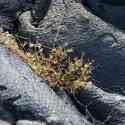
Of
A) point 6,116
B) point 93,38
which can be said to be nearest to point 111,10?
point 93,38

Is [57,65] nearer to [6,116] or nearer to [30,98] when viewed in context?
[30,98]

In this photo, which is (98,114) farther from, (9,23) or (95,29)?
(9,23)

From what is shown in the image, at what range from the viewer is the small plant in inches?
154

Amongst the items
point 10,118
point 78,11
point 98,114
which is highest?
point 78,11

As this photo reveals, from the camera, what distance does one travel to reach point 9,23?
4.35 m

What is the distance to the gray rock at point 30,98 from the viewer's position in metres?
3.49

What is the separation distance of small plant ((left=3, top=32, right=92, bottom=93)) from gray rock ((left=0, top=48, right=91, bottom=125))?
0.21 metres

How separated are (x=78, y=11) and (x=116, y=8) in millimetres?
303

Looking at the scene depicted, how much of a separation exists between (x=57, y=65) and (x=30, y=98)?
1.87ft

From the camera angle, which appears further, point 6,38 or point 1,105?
point 6,38

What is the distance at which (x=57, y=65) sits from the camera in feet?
13.2

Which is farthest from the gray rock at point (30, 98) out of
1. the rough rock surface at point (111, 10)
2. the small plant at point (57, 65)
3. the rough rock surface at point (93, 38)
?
the rough rock surface at point (111, 10)

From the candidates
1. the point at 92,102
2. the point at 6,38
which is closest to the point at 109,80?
the point at 92,102

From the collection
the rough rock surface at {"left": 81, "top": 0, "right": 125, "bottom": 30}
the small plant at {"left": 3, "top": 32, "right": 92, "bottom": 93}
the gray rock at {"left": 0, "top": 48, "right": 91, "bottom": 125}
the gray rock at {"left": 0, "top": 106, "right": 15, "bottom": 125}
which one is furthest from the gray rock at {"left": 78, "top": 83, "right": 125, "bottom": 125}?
the gray rock at {"left": 0, "top": 106, "right": 15, "bottom": 125}
